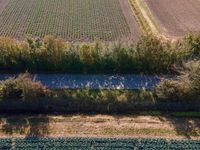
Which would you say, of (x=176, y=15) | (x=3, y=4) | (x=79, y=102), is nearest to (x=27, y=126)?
(x=79, y=102)

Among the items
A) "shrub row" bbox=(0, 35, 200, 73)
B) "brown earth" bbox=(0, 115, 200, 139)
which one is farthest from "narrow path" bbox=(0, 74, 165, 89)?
"brown earth" bbox=(0, 115, 200, 139)

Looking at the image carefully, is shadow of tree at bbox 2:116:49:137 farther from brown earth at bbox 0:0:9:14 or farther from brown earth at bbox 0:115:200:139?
brown earth at bbox 0:0:9:14

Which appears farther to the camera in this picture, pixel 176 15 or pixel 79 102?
pixel 176 15

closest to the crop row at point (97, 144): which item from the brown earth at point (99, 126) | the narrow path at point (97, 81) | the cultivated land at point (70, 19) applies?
the brown earth at point (99, 126)

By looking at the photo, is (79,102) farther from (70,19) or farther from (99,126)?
(70,19)

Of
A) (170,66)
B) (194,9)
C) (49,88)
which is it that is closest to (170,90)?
(170,66)

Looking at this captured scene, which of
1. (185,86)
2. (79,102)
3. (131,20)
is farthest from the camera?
(131,20)

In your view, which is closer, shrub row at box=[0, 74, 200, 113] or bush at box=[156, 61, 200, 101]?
bush at box=[156, 61, 200, 101]
